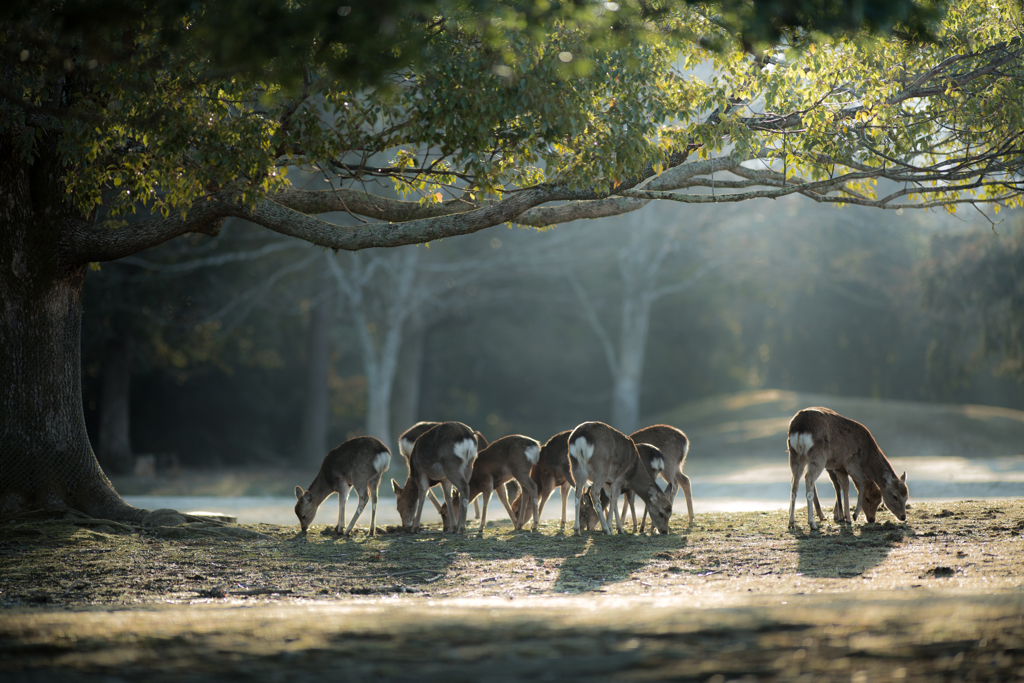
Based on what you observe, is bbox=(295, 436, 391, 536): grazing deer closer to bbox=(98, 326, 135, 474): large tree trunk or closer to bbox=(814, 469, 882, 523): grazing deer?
bbox=(814, 469, 882, 523): grazing deer

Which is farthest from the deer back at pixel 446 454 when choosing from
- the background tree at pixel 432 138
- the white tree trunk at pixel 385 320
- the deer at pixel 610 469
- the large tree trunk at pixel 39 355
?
the white tree trunk at pixel 385 320

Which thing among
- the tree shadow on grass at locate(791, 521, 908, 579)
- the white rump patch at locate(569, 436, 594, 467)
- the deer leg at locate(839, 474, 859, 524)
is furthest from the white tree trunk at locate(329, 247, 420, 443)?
the tree shadow on grass at locate(791, 521, 908, 579)

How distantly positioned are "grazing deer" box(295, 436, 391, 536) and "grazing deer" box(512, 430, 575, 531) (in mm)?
1980

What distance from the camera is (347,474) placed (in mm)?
12180

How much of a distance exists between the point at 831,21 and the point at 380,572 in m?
6.15

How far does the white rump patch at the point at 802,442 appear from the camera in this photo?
11.1m

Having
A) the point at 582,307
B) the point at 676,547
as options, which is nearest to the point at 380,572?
the point at 676,547

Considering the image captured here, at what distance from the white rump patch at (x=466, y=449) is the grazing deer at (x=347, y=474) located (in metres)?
1.05

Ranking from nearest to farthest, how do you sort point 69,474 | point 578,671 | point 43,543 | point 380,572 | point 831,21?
point 578,671 < point 831,21 < point 380,572 < point 43,543 < point 69,474

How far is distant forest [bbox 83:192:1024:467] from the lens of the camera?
93.7ft

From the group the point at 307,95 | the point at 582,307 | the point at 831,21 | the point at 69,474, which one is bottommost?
the point at 69,474

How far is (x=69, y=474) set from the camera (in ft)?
35.7

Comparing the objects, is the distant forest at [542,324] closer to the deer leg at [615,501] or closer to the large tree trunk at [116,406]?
the large tree trunk at [116,406]

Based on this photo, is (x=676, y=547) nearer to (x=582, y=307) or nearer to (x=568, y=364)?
(x=582, y=307)
